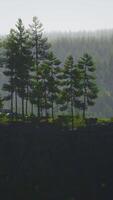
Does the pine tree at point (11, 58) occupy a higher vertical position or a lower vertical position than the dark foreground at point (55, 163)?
higher

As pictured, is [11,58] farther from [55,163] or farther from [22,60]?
[55,163]

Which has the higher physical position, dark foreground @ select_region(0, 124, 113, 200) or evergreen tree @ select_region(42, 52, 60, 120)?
evergreen tree @ select_region(42, 52, 60, 120)

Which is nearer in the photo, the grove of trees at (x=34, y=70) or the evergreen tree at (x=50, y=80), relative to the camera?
the grove of trees at (x=34, y=70)

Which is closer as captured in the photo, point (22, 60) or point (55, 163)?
point (55, 163)

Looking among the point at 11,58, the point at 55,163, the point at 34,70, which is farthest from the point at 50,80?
the point at 55,163

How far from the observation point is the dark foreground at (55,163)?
135 feet

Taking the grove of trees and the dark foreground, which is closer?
the dark foreground

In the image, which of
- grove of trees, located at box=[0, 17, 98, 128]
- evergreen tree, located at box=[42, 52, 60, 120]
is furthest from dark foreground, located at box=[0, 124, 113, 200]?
evergreen tree, located at box=[42, 52, 60, 120]

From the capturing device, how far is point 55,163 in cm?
4391

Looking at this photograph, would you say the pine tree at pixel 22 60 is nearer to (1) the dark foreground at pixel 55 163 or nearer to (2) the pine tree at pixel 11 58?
(2) the pine tree at pixel 11 58

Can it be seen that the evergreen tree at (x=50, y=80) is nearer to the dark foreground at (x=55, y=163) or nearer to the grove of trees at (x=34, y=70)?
the grove of trees at (x=34, y=70)

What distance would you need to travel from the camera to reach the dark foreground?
41.0m

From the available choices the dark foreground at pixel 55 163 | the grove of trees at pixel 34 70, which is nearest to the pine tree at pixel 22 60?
the grove of trees at pixel 34 70

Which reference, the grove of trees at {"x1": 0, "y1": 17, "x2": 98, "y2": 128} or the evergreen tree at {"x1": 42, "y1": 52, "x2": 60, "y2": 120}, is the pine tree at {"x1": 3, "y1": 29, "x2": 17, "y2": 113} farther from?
the evergreen tree at {"x1": 42, "y1": 52, "x2": 60, "y2": 120}
